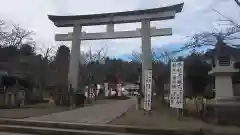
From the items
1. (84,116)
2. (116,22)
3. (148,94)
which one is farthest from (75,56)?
(84,116)

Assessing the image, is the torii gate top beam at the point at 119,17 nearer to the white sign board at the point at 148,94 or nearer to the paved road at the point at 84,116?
the white sign board at the point at 148,94

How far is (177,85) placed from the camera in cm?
1293

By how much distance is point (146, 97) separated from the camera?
47.2 ft

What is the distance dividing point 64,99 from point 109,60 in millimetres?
36408

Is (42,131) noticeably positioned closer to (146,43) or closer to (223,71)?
(223,71)

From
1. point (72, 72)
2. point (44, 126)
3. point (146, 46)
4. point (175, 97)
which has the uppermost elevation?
point (146, 46)

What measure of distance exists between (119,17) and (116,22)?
0.45 metres

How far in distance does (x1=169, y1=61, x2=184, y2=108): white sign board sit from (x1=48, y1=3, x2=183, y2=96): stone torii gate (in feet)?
22.4

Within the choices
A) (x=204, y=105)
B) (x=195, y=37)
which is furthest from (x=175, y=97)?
(x=195, y=37)

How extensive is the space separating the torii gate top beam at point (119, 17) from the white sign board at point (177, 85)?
25.6 ft

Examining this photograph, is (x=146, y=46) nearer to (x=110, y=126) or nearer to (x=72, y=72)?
(x=72, y=72)

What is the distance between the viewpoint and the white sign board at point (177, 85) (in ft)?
41.7

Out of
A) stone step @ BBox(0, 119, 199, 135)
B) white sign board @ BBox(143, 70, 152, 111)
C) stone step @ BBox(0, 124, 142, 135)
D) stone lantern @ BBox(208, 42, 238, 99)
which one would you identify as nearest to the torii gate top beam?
stone lantern @ BBox(208, 42, 238, 99)

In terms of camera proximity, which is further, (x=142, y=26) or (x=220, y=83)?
(x=142, y=26)
